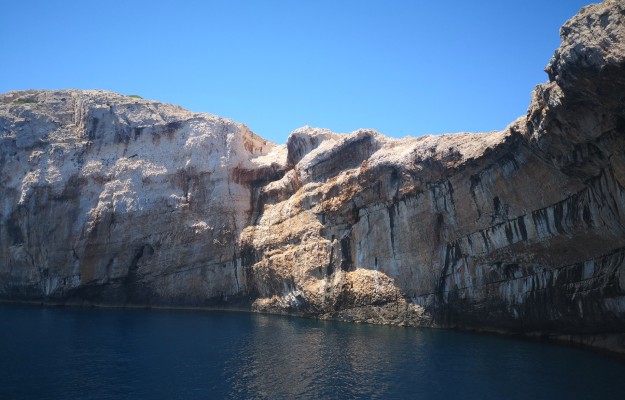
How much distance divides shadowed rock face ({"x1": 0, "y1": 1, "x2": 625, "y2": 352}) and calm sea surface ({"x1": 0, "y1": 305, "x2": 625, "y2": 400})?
4.46 meters

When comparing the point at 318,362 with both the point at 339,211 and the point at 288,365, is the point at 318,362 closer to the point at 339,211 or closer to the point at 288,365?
the point at 288,365

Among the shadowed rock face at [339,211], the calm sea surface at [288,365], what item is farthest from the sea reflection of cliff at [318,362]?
the shadowed rock face at [339,211]

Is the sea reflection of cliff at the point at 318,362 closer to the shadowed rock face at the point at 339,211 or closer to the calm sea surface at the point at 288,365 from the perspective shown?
the calm sea surface at the point at 288,365

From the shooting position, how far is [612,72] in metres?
21.6

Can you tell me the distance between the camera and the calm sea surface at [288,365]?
25484 mm

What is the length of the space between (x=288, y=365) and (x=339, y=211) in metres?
24.1

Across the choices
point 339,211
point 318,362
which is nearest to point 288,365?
point 318,362

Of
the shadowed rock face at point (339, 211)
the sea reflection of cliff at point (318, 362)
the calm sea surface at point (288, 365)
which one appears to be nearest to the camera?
the calm sea surface at point (288, 365)

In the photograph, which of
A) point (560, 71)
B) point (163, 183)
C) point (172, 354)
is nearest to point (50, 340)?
point (172, 354)

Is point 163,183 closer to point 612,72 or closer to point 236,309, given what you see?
point 236,309

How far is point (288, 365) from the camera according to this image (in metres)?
31.6

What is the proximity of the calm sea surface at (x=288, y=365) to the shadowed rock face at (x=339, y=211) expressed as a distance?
4455 millimetres

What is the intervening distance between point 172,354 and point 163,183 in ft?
112

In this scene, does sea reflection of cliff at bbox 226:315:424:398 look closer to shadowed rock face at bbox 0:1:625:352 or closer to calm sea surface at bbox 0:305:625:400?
calm sea surface at bbox 0:305:625:400
